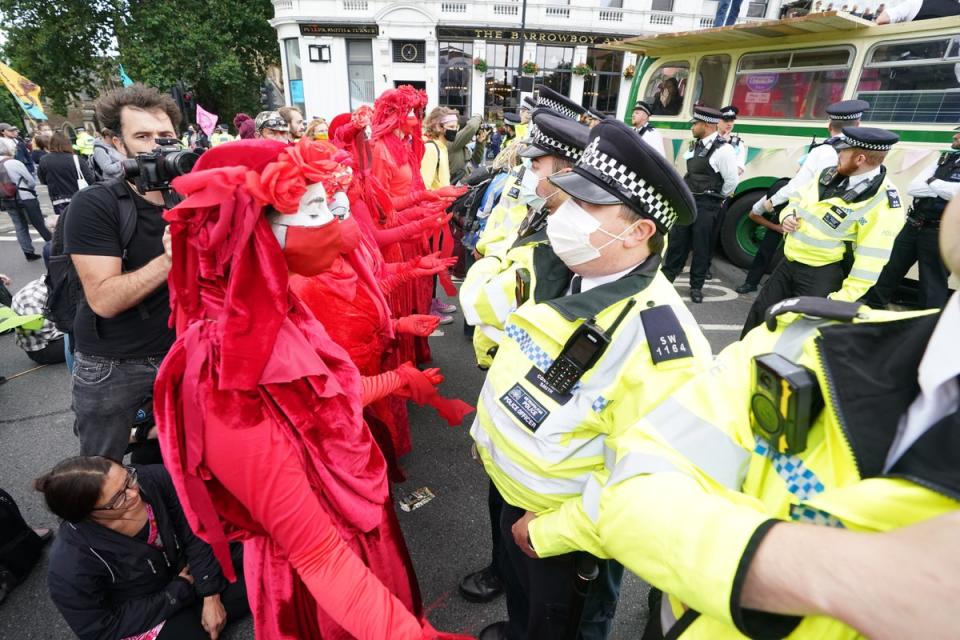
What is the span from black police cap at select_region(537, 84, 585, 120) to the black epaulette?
2664 millimetres

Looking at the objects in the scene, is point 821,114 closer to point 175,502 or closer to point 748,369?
point 748,369

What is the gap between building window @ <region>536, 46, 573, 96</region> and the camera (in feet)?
80.4

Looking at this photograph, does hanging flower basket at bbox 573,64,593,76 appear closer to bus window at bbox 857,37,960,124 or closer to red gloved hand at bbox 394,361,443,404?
bus window at bbox 857,37,960,124

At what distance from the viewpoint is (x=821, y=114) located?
20.4 ft

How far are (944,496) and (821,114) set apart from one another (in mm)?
7503

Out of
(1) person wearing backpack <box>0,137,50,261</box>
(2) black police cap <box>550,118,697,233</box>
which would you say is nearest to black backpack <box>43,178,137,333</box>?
(2) black police cap <box>550,118,697,233</box>

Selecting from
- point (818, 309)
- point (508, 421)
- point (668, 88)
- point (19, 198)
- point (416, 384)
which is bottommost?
point (19, 198)

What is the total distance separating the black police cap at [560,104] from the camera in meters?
3.31

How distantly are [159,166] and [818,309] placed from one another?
6.72 feet

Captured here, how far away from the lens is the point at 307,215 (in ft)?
4.22

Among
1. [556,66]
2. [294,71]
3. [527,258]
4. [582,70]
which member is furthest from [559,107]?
[294,71]

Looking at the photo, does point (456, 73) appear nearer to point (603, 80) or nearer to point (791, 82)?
point (603, 80)

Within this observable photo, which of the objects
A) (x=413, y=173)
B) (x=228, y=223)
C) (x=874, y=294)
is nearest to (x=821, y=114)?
(x=874, y=294)

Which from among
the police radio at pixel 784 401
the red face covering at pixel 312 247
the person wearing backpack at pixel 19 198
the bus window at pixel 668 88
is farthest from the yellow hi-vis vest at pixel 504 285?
the person wearing backpack at pixel 19 198
